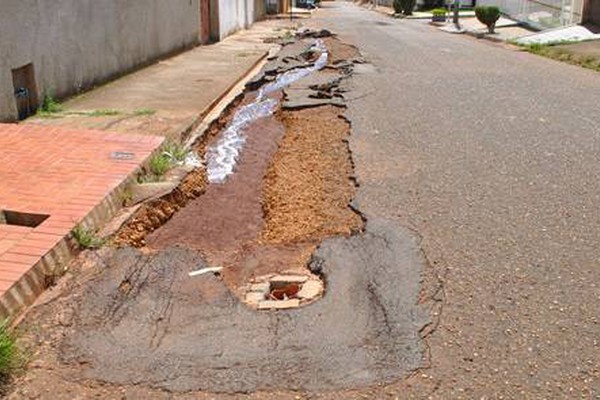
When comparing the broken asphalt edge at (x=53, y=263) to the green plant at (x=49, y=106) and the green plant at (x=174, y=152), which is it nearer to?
the green plant at (x=174, y=152)

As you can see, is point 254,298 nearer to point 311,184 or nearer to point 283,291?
point 283,291

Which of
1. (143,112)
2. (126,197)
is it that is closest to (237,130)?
(143,112)

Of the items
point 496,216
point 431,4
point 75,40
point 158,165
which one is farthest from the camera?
point 431,4

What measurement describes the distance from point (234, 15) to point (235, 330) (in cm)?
2268

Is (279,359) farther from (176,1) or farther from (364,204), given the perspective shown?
(176,1)

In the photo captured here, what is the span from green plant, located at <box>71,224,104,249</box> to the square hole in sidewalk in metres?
0.35

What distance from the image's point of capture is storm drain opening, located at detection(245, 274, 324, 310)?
13.3ft

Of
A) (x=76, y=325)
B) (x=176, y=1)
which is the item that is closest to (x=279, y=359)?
(x=76, y=325)

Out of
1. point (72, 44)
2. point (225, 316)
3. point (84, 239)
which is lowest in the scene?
point (225, 316)

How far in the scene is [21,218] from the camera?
4867 millimetres

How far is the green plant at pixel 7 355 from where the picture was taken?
317 cm

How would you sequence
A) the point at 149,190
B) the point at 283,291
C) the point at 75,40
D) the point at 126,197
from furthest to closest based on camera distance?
the point at 75,40 < the point at 149,190 < the point at 126,197 < the point at 283,291

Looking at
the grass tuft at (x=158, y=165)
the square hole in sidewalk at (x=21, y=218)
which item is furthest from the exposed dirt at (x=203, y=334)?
the grass tuft at (x=158, y=165)

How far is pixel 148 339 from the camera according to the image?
3568mm
